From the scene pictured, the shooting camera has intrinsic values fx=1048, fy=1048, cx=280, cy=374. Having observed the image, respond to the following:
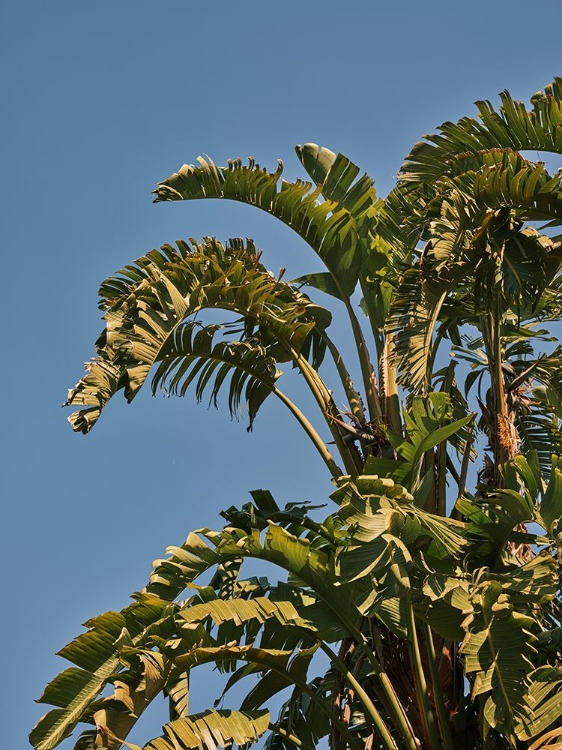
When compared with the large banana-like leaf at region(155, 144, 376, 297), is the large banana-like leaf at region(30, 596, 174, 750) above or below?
below

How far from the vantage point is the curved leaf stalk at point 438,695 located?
7066mm

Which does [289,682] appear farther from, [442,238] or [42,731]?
[442,238]

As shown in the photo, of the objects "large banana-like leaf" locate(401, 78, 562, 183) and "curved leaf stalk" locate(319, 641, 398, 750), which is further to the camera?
"large banana-like leaf" locate(401, 78, 562, 183)

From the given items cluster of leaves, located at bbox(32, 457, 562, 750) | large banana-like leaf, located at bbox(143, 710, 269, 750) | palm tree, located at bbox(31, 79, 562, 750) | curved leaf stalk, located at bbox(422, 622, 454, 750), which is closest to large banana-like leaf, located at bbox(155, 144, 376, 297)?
palm tree, located at bbox(31, 79, 562, 750)

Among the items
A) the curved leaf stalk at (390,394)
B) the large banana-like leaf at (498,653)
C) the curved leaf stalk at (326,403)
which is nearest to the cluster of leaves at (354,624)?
the large banana-like leaf at (498,653)

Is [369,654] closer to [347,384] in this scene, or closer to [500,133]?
[347,384]

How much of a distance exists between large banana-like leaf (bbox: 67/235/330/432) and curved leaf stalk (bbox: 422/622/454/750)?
2649 mm

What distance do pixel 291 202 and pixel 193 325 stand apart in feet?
4.60

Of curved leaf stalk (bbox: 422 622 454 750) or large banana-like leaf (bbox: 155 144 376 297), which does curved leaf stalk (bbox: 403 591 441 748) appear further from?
large banana-like leaf (bbox: 155 144 376 297)

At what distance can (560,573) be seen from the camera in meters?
6.93

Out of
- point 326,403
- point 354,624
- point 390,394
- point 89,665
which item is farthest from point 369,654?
point 390,394

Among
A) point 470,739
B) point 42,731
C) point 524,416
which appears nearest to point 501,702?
point 470,739

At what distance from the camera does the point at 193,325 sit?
8.52 metres

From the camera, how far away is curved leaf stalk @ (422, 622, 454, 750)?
7.07 metres
